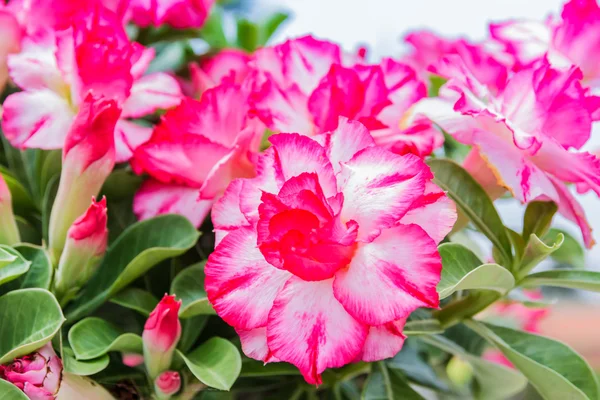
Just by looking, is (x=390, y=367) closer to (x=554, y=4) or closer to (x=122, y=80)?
(x=122, y=80)

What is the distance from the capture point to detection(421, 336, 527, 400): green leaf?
571mm

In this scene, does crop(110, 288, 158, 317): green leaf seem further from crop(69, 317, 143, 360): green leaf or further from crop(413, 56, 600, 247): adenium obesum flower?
crop(413, 56, 600, 247): adenium obesum flower

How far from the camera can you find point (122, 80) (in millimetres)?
425

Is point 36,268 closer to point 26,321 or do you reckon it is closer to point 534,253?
point 26,321

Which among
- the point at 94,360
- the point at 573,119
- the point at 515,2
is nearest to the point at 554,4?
the point at 515,2

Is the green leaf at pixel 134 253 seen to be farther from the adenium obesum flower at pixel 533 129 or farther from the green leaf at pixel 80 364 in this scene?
the adenium obesum flower at pixel 533 129

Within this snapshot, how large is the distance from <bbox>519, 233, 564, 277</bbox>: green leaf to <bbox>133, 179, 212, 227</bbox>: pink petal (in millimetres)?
200

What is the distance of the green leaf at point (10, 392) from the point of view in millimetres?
343

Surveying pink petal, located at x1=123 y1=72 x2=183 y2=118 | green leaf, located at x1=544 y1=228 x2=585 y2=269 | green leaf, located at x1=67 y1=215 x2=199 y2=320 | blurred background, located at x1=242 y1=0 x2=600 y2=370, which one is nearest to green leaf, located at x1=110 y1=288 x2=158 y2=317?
green leaf, located at x1=67 y1=215 x2=199 y2=320

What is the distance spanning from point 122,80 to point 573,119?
0.90 feet

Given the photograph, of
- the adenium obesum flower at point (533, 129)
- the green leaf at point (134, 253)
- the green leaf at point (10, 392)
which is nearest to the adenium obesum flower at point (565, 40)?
the adenium obesum flower at point (533, 129)

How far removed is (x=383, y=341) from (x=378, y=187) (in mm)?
78

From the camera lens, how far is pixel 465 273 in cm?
39

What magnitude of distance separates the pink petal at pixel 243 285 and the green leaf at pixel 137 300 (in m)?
0.10
